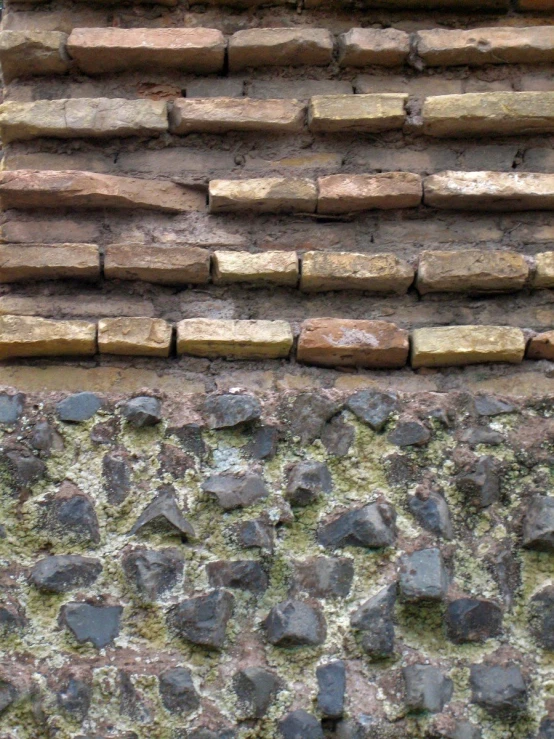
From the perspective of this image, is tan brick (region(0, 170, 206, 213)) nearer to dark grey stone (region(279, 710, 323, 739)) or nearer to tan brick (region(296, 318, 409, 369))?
tan brick (region(296, 318, 409, 369))

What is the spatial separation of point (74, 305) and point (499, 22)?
127 cm

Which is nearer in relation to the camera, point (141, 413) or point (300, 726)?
point (300, 726)

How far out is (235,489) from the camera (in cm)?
201

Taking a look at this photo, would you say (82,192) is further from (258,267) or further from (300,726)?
(300,726)

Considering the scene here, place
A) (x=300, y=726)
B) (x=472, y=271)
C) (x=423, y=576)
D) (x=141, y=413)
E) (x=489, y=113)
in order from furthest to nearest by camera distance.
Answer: (x=489, y=113), (x=472, y=271), (x=141, y=413), (x=423, y=576), (x=300, y=726)

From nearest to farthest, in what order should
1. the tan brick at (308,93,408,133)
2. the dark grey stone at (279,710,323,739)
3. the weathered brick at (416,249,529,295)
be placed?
the dark grey stone at (279,710,323,739) → the weathered brick at (416,249,529,295) → the tan brick at (308,93,408,133)

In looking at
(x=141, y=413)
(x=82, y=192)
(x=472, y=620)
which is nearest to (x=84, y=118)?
(x=82, y=192)

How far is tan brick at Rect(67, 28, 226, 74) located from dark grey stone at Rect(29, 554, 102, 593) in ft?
3.93

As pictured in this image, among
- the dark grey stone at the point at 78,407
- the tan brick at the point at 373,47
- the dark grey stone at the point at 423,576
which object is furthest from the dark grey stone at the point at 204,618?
the tan brick at the point at 373,47

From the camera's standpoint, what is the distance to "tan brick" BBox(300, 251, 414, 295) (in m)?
2.20

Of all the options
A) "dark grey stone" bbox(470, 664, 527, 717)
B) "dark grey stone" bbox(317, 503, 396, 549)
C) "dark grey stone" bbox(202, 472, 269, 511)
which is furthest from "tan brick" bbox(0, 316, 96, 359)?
"dark grey stone" bbox(470, 664, 527, 717)

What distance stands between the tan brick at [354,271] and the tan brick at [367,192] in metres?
0.13

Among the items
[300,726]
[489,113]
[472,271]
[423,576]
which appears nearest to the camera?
[300,726]

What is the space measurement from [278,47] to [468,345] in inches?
33.9
